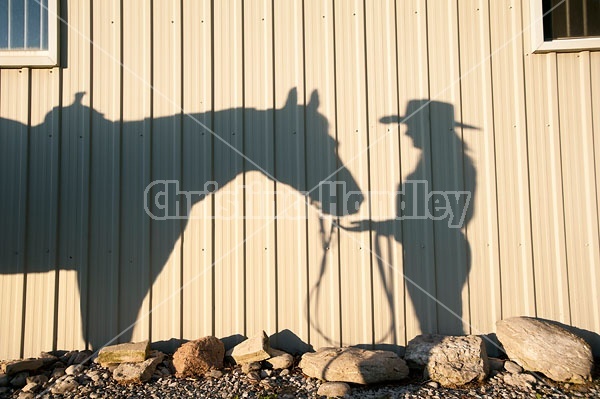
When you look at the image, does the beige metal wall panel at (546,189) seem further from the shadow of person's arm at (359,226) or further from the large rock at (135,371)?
the large rock at (135,371)

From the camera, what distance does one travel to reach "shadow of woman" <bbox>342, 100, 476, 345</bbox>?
145 inches

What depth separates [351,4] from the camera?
384 cm

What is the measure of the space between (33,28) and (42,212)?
1848 millimetres

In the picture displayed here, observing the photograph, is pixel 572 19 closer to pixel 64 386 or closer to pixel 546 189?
pixel 546 189

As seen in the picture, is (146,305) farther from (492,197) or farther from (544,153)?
(544,153)

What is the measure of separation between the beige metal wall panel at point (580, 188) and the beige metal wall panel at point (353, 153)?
1952 mm

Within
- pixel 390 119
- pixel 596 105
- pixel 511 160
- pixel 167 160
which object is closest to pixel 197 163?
pixel 167 160

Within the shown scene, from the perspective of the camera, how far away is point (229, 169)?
373 centimetres

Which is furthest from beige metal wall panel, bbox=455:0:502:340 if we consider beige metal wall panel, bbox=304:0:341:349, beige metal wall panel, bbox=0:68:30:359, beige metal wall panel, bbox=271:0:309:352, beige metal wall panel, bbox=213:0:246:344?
beige metal wall panel, bbox=0:68:30:359

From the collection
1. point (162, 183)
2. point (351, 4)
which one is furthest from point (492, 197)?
point (162, 183)

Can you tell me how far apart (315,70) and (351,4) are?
77 cm

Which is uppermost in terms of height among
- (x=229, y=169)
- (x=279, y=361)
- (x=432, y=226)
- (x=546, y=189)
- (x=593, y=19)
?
(x=593, y=19)

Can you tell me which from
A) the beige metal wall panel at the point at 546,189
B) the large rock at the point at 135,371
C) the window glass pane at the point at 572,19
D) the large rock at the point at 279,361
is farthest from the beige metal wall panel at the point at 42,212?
the window glass pane at the point at 572,19

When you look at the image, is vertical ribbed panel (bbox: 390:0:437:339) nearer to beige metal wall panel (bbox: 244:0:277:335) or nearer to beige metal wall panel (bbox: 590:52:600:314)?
beige metal wall panel (bbox: 244:0:277:335)
